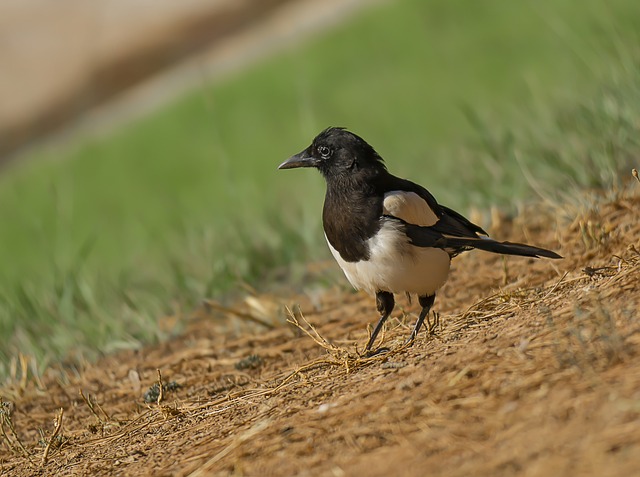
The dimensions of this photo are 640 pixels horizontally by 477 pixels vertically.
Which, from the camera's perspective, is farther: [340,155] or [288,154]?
[288,154]

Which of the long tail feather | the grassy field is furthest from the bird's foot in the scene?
the grassy field

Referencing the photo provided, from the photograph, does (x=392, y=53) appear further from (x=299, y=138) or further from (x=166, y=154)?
(x=166, y=154)

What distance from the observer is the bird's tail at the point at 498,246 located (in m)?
3.32

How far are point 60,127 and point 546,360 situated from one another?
1706 cm

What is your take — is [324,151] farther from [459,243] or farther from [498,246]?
[498,246]

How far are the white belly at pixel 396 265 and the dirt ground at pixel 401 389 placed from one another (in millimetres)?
204

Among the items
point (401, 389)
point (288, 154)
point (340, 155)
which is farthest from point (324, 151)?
point (288, 154)

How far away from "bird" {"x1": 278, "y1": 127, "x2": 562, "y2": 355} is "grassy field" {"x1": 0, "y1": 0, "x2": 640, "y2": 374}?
3.27 feet

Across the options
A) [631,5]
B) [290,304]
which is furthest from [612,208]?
[631,5]

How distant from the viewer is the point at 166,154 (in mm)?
11195

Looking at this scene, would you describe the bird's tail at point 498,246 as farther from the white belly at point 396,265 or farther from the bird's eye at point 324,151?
the bird's eye at point 324,151

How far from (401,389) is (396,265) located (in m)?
0.85

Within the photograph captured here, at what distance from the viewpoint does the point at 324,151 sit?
381 cm

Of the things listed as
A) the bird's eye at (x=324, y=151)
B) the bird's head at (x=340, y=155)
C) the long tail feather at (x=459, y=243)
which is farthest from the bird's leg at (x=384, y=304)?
the bird's eye at (x=324, y=151)
